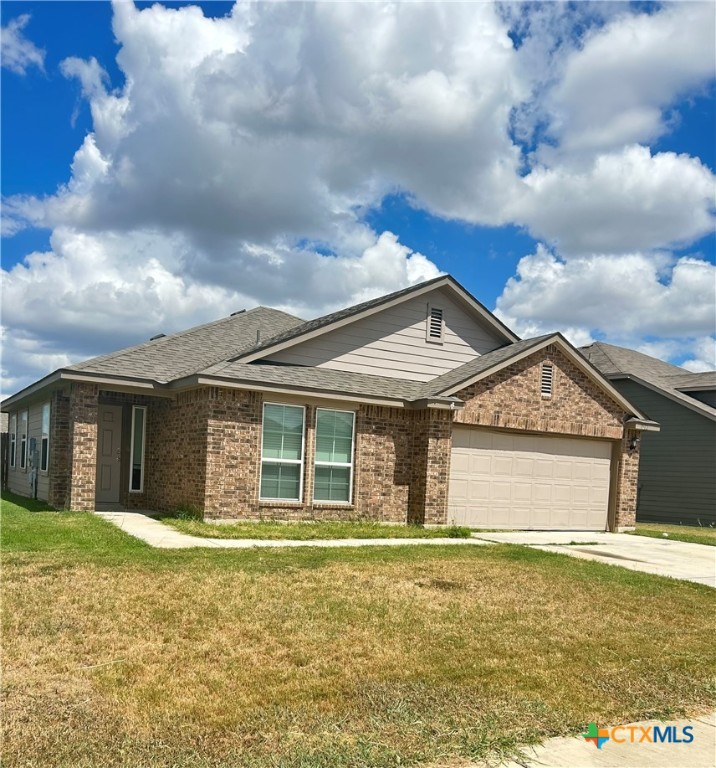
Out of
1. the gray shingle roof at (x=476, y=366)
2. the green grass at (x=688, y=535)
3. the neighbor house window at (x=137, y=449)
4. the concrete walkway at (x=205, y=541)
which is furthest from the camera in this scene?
the green grass at (x=688, y=535)

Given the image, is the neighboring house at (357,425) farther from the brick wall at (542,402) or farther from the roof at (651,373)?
the roof at (651,373)

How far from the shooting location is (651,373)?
1109 inches

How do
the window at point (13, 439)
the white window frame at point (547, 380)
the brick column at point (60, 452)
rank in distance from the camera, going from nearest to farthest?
the brick column at point (60, 452), the white window frame at point (547, 380), the window at point (13, 439)

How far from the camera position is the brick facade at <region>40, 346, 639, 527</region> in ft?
46.8

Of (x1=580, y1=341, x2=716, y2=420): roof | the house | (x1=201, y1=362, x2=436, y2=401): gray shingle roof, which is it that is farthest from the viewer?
(x1=580, y1=341, x2=716, y2=420): roof

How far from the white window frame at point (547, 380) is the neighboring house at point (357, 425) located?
4 centimetres

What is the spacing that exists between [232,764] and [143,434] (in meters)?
13.9

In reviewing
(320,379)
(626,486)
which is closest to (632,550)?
(626,486)

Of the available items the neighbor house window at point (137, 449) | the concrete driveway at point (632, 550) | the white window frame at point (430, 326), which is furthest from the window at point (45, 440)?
the concrete driveway at point (632, 550)

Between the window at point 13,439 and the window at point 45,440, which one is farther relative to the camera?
the window at point 13,439

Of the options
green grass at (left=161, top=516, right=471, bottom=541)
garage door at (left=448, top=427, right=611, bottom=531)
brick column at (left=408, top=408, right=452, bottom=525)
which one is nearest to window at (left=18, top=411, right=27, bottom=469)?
green grass at (left=161, top=516, right=471, bottom=541)

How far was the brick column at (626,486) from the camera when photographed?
61.0 feet

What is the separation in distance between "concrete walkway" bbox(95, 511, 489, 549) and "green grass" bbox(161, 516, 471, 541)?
30cm

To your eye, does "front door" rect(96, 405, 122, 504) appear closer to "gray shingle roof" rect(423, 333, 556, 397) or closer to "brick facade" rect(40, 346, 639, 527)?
"brick facade" rect(40, 346, 639, 527)
